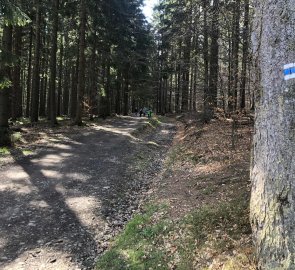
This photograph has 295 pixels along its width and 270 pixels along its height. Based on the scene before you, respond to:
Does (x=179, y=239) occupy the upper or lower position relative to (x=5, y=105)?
lower

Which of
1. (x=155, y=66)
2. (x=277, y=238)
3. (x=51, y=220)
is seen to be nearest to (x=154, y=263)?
(x=277, y=238)

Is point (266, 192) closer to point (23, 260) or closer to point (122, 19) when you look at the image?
point (23, 260)

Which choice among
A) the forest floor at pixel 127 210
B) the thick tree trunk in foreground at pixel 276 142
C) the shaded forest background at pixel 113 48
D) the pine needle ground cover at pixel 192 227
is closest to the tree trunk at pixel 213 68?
the shaded forest background at pixel 113 48

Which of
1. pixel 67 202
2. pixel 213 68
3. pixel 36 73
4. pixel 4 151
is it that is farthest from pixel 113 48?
pixel 67 202

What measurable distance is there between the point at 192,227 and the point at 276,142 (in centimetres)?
265

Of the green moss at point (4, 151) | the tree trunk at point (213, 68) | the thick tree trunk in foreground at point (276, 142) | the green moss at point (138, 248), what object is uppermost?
the tree trunk at point (213, 68)

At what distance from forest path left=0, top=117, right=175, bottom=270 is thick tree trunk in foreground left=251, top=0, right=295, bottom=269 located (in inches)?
120

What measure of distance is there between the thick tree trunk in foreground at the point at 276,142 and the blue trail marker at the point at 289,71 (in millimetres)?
44

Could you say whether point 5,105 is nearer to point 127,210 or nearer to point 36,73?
point 36,73

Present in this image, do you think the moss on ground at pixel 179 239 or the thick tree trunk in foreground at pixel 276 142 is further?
the moss on ground at pixel 179 239

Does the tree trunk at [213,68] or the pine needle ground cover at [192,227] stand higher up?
the tree trunk at [213,68]

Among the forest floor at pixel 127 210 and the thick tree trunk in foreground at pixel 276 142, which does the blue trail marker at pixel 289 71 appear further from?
the forest floor at pixel 127 210

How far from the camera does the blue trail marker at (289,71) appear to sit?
3414 mm

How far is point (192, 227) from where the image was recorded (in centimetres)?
565
